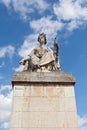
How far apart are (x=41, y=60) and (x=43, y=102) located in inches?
96.9

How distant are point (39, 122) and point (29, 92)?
4.79ft

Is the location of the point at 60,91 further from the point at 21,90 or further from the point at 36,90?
the point at 21,90

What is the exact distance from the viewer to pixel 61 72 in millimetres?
13102

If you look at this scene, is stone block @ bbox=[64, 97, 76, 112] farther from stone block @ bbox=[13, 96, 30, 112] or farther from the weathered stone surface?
stone block @ bbox=[13, 96, 30, 112]

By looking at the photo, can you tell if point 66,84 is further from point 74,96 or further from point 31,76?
point 31,76

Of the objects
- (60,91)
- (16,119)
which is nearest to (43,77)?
(60,91)

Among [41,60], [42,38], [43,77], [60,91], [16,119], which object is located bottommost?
[16,119]

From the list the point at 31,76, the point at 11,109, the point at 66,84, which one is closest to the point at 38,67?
the point at 31,76

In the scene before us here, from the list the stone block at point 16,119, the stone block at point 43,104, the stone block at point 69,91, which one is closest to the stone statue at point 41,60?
the stone block at point 69,91

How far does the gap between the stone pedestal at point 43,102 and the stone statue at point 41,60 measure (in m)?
0.64

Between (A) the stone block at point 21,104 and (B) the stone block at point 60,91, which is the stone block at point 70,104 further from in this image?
(A) the stone block at point 21,104

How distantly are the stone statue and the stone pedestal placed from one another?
0.64 meters

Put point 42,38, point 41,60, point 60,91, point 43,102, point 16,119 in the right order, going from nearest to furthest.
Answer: point 16,119, point 43,102, point 60,91, point 41,60, point 42,38

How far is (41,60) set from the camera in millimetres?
13719
